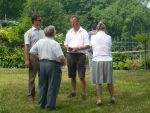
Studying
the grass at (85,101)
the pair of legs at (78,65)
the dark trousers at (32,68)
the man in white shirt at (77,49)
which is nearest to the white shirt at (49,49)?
the dark trousers at (32,68)

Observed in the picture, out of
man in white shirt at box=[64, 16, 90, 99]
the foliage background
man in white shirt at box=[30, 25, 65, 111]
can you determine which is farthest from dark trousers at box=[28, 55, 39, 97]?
the foliage background

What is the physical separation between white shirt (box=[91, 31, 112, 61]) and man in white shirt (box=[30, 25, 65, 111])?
903 mm

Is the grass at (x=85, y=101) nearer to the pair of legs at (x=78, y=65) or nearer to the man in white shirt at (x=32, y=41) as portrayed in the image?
the pair of legs at (x=78, y=65)

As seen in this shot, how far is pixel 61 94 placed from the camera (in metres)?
11.9

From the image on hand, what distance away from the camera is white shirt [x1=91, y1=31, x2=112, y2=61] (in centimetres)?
1024

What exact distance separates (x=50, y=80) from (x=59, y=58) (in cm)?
49

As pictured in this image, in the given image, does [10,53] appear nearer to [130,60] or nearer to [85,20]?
[130,60]

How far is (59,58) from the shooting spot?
31.7ft

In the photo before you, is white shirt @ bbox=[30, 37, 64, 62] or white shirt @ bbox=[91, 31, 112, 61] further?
white shirt @ bbox=[91, 31, 112, 61]

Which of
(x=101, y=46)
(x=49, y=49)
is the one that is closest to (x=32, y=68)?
(x=49, y=49)

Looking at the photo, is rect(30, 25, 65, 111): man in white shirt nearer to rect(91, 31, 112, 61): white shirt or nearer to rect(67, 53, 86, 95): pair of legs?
rect(91, 31, 112, 61): white shirt

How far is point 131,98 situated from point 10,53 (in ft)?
40.9

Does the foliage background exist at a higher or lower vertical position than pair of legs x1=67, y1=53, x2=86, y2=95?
higher

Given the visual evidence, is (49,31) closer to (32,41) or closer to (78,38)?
(32,41)
